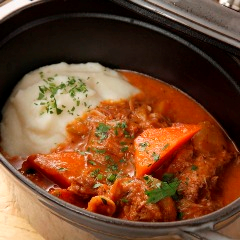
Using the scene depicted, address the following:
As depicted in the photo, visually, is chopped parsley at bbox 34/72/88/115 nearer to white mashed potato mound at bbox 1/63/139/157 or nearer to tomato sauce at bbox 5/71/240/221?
white mashed potato mound at bbox 1/63/139/157

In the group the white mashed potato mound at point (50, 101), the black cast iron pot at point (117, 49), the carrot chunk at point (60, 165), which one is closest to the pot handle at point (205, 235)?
the carrot chunk at point (60, 165)

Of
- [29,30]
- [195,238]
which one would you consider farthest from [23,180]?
[29,30]

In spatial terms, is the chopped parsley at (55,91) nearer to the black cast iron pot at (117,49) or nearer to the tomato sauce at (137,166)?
the tomato sauce at (137,166)

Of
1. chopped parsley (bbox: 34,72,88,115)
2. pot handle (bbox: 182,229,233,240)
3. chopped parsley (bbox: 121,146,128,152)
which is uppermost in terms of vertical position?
chopped parsley (bbox: 34,72,88,115)

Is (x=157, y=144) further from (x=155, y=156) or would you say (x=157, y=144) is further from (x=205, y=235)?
(x=205, y=235)

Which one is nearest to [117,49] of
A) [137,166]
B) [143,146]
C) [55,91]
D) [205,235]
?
[55,91]

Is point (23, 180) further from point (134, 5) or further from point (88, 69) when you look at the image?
point (88, 69)

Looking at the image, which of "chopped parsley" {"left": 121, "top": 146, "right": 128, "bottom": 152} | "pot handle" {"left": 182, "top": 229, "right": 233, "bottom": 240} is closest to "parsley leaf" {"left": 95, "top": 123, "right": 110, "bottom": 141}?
"chopped parsley" {"left": 121, "top": 146, "right": 128, "bottom": 152}
